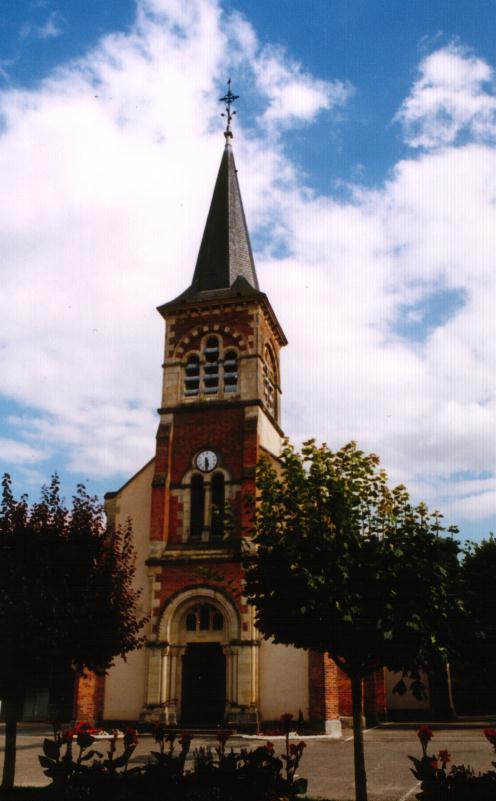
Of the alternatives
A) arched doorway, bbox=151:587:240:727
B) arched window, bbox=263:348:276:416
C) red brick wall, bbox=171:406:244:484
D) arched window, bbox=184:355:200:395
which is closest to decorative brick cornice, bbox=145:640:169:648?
arched doorway, bbox=151:587:240:727

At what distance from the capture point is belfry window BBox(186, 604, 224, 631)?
24.6 metres

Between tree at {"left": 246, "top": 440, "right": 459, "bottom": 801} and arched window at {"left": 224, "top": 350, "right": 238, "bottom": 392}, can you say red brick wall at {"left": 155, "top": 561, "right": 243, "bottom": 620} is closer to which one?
arched window at {"left": 224, "top": 350, "right": 238, "bottom": 392}

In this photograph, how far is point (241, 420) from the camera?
26922mm

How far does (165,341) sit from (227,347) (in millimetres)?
2783

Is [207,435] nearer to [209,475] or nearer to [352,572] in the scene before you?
[209,475]

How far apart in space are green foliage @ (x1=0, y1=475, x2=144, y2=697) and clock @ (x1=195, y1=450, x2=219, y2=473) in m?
11.8

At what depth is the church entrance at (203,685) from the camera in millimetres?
23578

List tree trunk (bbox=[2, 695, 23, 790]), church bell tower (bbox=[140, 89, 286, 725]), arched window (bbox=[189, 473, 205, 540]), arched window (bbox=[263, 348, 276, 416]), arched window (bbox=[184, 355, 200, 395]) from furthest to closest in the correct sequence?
arched window (bbox=[263, 348, 276, 416]) < arched window (bbox=[184, 355, 200, 395]) < arched window (bbox=[189, 473, 205, 540]) < church bell tower (bbox=[140, 89, 286, 725]) < tree trunk (bbox=[2, 695, 23, 790])

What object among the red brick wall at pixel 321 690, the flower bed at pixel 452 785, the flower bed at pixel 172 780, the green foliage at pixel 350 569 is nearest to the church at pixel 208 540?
the red brick wall at pixel 321 690

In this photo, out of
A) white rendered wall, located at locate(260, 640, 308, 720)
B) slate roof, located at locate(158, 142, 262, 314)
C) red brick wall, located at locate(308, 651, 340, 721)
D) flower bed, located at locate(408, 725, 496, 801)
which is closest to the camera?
flower bed, located at locate(408, 725, 496, 801)

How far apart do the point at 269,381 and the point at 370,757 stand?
1662 cm

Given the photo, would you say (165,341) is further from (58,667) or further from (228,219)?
(58,667)

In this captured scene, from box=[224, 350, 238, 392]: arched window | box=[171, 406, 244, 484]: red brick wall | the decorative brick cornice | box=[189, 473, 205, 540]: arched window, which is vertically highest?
box=[224, 350, 238, 392]: arched window

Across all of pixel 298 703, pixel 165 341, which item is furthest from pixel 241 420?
pixel 298 703
